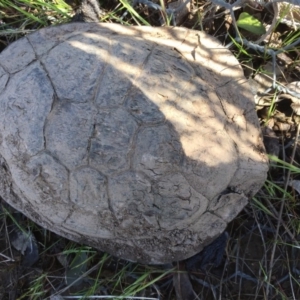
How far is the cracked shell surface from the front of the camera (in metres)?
1.64

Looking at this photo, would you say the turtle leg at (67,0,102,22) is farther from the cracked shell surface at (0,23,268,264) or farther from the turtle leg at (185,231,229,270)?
the turtle leg at (185,231,229,270)

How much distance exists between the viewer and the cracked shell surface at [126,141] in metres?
1.64

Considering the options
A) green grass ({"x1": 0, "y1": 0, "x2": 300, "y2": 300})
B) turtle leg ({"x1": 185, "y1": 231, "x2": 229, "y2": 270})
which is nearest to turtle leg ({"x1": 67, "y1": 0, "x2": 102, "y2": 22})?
green grass ({"x1": 0, "y1": 0, "x2": 300, "y2": 300})

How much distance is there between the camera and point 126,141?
63.9 inches

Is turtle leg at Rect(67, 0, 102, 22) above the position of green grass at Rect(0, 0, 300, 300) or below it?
above

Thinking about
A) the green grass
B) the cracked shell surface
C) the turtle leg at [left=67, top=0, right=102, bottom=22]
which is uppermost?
the turtle leg at [left=67, top=0, right=102, bottom=22]

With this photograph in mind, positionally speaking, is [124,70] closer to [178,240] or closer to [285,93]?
[178,240]

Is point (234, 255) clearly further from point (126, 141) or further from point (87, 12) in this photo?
point (87, 12)

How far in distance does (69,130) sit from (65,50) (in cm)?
35

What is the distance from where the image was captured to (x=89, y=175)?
64.9 inches

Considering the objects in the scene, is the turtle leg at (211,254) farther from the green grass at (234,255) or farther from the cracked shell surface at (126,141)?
the cracked shell surface at (126,141)

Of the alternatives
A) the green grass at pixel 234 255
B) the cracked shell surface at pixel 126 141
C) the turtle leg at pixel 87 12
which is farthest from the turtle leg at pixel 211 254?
the turtle leg at pixel 87 12

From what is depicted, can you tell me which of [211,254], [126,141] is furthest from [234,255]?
[126,141]

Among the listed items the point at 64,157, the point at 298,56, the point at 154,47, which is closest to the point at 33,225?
the point at 64,157
